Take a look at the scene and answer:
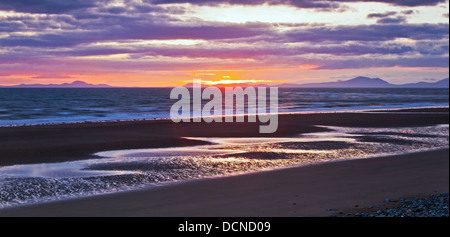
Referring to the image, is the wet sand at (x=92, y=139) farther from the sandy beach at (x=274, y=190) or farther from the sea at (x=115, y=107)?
the sea at (x=115, y=107)

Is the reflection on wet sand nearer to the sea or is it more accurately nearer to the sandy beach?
the sandy beach

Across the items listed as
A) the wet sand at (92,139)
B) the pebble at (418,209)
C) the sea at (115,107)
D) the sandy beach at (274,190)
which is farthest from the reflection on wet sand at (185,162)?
the sea at (115,107)

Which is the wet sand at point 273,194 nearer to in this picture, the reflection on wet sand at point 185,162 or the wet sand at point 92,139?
the reflection on wet sand at point 185,162

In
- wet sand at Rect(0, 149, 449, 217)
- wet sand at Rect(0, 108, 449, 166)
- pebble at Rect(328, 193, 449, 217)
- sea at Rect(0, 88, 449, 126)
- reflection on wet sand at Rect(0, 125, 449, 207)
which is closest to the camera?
pebble at Rect(328, 193, 449, 217)

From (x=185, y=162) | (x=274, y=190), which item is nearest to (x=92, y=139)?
(x=185, y=162)

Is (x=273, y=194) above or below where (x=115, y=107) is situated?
above

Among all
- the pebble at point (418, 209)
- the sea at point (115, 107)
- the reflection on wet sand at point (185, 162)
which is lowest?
the sea at point (115, 107)

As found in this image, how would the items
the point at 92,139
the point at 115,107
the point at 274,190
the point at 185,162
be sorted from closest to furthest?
the point at 274,190 < the point at 185,162 < the point at 92,139 < the point at 115,107

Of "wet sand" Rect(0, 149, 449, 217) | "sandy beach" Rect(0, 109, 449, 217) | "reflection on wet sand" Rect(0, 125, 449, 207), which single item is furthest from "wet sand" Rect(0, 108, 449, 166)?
"wet sand" Rect(0, 149, 449, 217)

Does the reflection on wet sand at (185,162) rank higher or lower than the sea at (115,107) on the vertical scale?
higher

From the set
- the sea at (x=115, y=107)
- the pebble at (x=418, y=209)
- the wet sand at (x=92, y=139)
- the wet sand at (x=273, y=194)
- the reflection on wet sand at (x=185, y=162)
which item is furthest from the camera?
the sea at (x=115, y=107)

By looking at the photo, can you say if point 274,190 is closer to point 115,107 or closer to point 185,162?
point 185,162

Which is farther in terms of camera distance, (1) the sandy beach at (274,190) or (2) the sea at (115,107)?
(2) the sea at (115,107)

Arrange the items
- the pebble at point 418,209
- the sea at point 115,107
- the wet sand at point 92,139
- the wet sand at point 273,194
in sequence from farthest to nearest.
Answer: the sea at point 115,107 < the wet sand at point 92,139 < the wet sand at point 273,194 < the pebble at point 418,209
